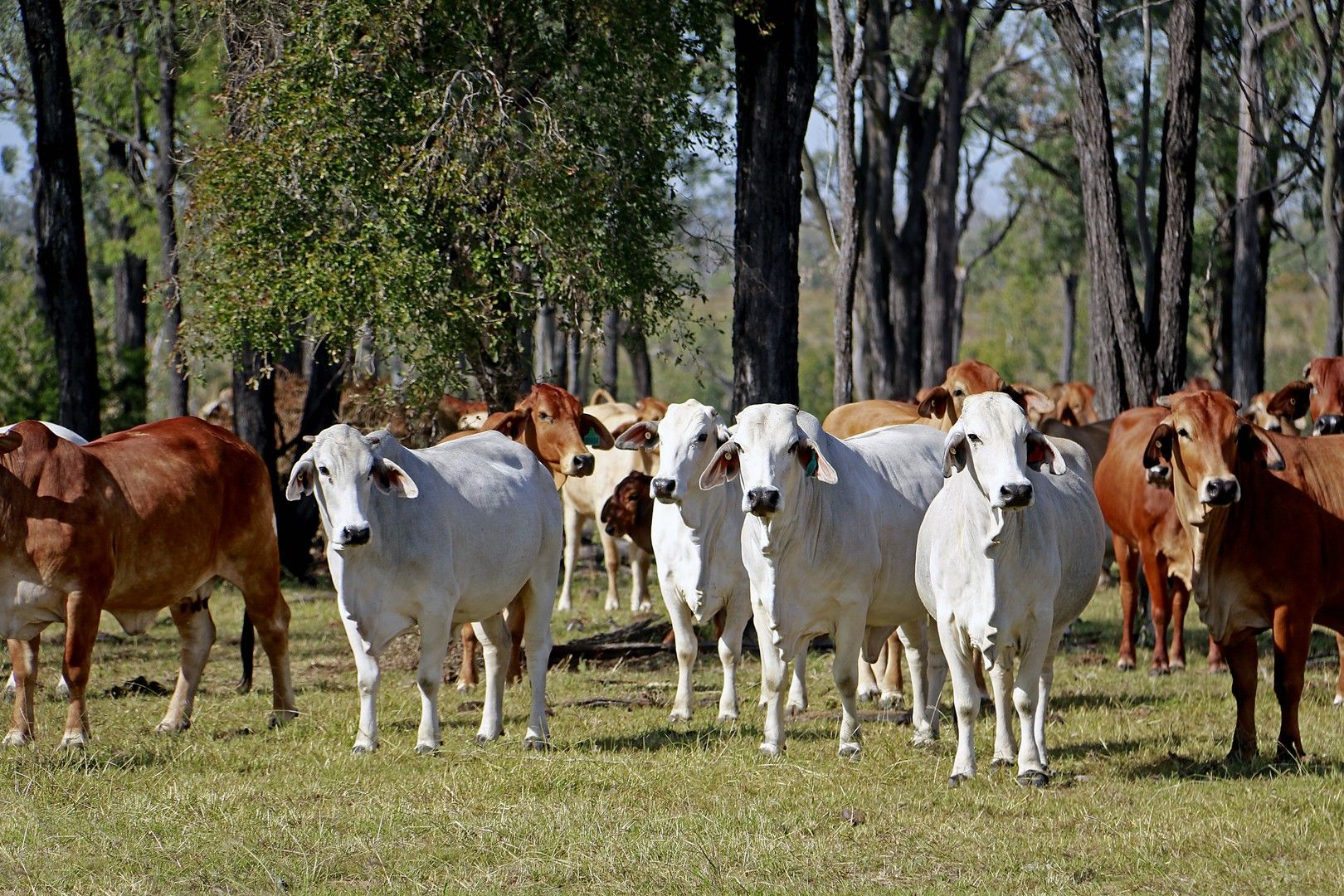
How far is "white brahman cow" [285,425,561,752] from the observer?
890 centimetres

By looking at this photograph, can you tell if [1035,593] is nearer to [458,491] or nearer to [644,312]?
[458,491]

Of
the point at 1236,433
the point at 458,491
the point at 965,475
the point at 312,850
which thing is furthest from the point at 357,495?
the point at 1236,433

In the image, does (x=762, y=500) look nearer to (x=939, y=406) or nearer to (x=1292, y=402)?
(x=1292, y=402)

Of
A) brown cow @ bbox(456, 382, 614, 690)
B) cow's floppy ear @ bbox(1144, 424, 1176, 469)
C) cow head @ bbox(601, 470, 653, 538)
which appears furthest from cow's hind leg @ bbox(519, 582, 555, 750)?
cow's floppy ear @ bbox(1144, 424, 1176, 469)

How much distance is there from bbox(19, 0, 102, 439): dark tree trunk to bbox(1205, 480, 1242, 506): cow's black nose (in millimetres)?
10289

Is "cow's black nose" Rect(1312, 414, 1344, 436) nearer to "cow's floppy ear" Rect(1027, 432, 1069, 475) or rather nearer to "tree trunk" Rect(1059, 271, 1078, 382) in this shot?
"cow's floppy ear" Rect(1027, 432, 1069, 475)

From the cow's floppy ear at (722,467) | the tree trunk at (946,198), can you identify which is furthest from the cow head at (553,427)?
the tree trunk at (946,198)

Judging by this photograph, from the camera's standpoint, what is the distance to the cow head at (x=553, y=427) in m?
12.5

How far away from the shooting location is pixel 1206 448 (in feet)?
28.8

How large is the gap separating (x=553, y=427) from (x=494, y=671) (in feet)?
10.6

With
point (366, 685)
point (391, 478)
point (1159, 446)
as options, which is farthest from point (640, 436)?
point (1159, 446)

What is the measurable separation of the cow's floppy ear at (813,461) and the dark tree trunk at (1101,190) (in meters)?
9.03

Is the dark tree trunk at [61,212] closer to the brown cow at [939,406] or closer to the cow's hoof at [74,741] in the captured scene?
the cow's hoof at [74,741]

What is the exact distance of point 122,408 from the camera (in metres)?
23.9
